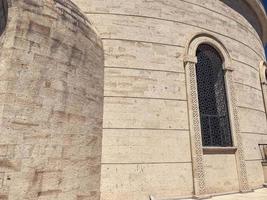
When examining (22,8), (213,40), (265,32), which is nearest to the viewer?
(22,8)

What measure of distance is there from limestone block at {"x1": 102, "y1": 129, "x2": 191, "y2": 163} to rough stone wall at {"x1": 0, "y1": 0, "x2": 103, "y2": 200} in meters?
0.45

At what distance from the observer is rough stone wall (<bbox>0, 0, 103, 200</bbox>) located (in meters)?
3.87

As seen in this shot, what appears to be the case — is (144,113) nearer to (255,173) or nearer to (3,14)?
(3,14)

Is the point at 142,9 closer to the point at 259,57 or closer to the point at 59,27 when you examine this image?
the point at 59,27

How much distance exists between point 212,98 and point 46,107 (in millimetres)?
5467

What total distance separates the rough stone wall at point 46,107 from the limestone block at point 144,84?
0.93 m

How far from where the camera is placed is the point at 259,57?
1033 cm

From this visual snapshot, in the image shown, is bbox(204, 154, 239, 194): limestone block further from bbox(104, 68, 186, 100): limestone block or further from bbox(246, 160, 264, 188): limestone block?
bbox(104, 68, 186, 100): limestone block

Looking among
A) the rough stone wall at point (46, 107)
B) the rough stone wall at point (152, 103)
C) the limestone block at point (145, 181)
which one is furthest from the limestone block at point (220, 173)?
the rough stone wall at point (46, 107)

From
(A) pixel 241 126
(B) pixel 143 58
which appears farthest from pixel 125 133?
(A) pixel 241 126

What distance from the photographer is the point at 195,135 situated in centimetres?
650

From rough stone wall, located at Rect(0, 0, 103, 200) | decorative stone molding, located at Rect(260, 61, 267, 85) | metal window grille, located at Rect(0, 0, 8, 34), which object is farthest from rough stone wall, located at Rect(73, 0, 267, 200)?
metal window grille, located at Rect(0, 0, 8, 34)

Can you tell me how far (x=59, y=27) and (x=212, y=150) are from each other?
5.37 m

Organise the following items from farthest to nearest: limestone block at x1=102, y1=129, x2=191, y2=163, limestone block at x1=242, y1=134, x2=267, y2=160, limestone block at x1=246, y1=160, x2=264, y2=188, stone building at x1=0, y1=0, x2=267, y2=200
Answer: limestone block at x1=242, y1=134, x2=267, y2=160 < limestone block at x1=246, y1=160, x2=264, y2=188 < limestone block at x1=102, y1=129, x2=191, y2=163 < stone building at x1=0, y1=0, x2=267, y2=200
